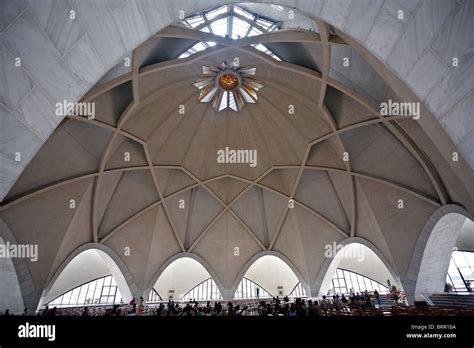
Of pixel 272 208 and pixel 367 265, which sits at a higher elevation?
pixel 272 208

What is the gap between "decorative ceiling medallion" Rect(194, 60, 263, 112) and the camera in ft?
60.9

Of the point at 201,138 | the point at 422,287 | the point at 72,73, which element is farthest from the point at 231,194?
the point at 72,73

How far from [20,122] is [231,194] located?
2250cm

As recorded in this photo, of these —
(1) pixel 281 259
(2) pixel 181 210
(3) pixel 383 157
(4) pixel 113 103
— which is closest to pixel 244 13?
(4) pixel 113 103

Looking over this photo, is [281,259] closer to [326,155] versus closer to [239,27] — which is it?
[326,155]

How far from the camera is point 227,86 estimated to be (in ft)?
65.8

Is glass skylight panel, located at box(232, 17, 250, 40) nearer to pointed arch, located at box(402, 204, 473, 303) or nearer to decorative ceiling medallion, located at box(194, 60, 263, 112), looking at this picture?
decorative ceiling medallion, located at box(194, 60, 263, 112)

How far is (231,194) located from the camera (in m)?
26.6

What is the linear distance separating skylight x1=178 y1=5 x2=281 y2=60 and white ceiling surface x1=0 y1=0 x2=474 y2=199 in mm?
12637

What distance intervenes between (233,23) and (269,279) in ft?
104

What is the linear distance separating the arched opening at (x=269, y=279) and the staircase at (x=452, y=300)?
19.9 meters

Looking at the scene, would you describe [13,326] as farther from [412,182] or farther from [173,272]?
[173,272]

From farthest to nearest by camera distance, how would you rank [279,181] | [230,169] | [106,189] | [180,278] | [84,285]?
[180,278], [84,285], [279,181], [230,169], [106,189]

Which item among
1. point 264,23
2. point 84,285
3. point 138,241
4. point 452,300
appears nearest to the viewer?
point 452,300
